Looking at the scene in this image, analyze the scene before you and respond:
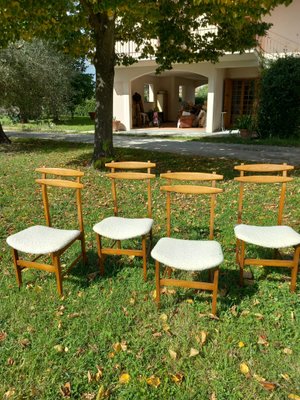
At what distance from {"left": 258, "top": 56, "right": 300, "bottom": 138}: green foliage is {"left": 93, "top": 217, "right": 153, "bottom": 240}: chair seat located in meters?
10.8

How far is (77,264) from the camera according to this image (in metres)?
3.61

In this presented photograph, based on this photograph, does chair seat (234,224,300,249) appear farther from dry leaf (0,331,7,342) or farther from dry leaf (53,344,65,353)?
dry leaf (0,331,7,342)

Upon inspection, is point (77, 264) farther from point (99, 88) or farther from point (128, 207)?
point (99, 88)

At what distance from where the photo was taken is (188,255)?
263 centimetres

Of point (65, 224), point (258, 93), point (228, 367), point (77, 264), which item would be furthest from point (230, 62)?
point (228, 367)

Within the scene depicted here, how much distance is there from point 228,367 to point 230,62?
14.1 meters

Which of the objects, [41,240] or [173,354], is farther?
[41,240]

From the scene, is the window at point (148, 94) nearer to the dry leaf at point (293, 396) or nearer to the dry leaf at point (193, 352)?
the dry leaf at point (193, 352)

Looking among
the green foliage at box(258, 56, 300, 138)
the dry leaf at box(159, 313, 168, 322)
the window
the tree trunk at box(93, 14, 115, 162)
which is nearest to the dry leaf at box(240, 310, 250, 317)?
the dry leaf at box(159, 313, 168, 322)

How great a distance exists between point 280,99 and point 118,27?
6786 millimetres

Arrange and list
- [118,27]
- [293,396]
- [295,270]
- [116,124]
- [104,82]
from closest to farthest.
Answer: [293,396]
[295,270]
[104,82]
[118,27]
[116,124]

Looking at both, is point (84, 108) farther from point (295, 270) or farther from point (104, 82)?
point (295, 270)

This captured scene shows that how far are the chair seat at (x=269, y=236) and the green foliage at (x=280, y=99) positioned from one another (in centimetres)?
1056

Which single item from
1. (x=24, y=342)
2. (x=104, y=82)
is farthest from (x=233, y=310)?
(x=104, y=82)
